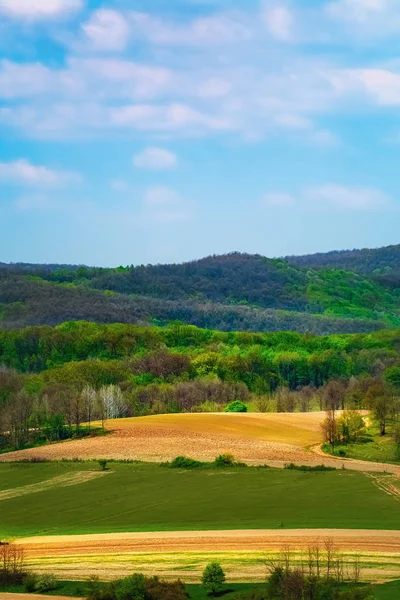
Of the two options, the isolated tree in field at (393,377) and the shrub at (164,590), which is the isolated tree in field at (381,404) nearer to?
the isolated tree in field at (393,377)

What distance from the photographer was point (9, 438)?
10944cm

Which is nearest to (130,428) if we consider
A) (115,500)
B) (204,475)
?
(204,475)

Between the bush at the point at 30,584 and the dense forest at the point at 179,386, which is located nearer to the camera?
the bush at the point at 30,584

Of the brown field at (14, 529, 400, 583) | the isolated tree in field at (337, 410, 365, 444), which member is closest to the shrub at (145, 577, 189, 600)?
the brown field at (14, 529, 400, 583)

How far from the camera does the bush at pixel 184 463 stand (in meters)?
86.5

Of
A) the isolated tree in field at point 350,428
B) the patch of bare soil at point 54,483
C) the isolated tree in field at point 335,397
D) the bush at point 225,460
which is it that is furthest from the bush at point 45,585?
the isolated tree in field at point 335,397

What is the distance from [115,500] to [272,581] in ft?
100

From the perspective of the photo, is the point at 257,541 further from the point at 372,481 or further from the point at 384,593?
the point at 372,481

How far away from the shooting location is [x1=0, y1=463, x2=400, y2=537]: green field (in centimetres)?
6231

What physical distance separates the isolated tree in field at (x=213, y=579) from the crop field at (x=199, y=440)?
4095 centimetres

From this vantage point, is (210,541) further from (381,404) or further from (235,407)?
(235,407)

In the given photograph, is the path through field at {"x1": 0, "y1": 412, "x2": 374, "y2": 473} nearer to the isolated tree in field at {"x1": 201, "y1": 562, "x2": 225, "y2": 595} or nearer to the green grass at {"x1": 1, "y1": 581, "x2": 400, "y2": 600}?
the green grass at {"x1": 1, "y1": 581, "x2": 400, "y2": 600}

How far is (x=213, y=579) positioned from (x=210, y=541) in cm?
1037

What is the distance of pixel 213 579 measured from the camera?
4634 cm
